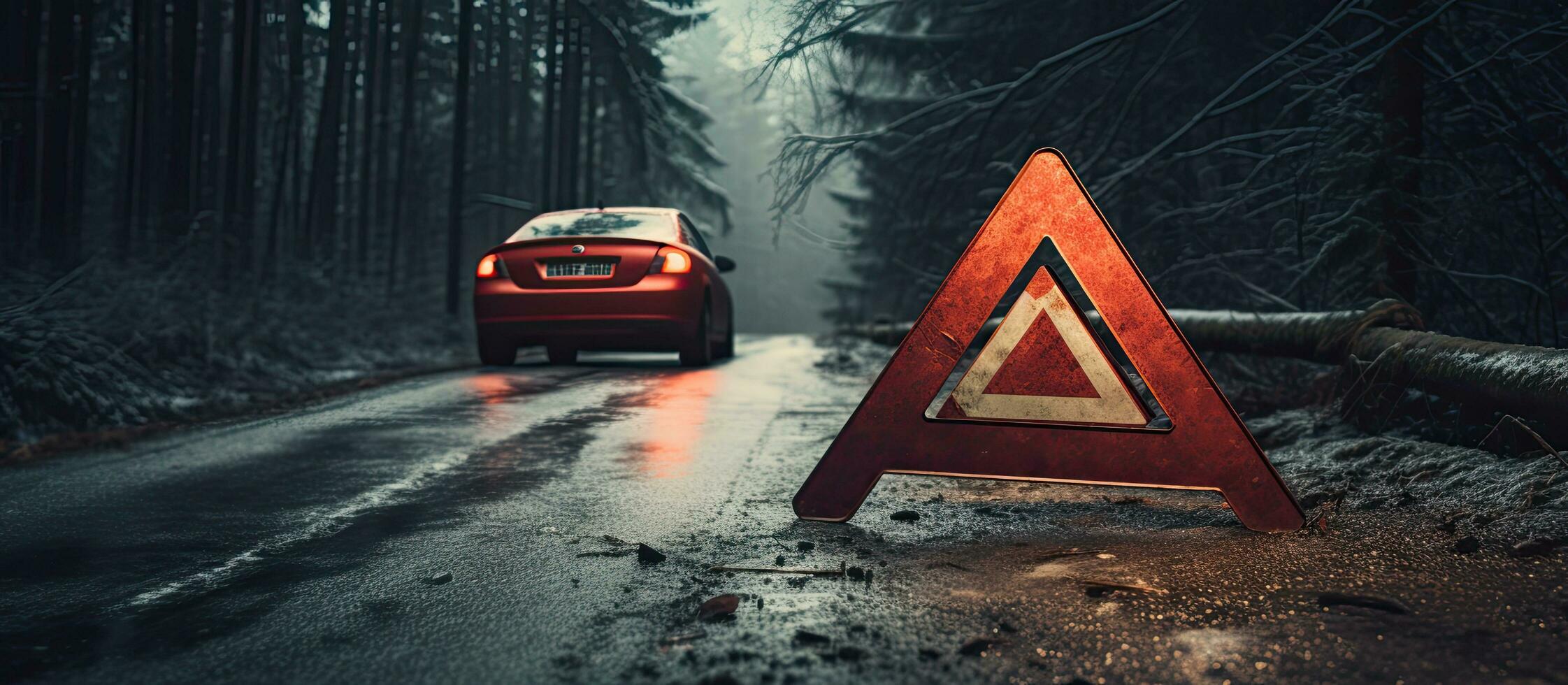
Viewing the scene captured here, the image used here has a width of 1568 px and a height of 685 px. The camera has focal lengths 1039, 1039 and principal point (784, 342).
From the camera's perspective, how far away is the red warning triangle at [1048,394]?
11.7 feet

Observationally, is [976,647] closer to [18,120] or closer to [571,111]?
[18,120]

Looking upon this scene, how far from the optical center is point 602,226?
10.2m

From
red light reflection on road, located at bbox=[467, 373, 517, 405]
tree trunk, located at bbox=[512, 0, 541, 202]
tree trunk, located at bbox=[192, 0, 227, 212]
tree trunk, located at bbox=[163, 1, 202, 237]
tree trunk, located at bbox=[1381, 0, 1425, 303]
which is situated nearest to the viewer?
tree trunk, located at bbox=[1381, 0, 1425, 303]

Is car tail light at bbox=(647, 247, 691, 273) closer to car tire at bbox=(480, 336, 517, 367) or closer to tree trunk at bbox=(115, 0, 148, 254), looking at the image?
car tire at bbox=(480, 336, 517, 367)

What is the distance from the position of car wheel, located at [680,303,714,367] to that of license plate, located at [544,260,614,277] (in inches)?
49.8

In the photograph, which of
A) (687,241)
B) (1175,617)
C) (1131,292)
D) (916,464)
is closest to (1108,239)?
(1131,292)

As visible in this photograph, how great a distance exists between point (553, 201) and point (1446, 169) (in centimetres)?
2173

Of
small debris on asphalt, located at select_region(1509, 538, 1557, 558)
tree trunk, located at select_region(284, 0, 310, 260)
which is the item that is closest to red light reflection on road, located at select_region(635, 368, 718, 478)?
small debris on asphalt, located at select_region(1509, 538, 1557, 558)

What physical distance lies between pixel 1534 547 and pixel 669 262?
719cm

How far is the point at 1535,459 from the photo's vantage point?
13.4ft

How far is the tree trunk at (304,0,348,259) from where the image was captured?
18484 millimetres

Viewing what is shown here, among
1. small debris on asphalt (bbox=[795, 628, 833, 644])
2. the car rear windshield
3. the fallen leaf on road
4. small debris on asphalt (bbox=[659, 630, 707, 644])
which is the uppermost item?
the car rear windshield

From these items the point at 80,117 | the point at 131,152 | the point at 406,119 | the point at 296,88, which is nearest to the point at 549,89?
the point at 406,119

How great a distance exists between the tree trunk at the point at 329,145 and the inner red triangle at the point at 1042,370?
17517 millimetres
